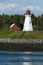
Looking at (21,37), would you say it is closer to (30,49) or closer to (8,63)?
(30,49)

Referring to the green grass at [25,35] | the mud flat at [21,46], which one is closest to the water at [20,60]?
the mud flat at [21,46]

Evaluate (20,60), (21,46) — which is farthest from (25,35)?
(20,60)

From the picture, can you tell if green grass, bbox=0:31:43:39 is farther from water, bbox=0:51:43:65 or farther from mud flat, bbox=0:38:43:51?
water, bbox=0:51:43:65

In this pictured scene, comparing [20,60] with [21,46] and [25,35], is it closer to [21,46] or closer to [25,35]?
[21,46]

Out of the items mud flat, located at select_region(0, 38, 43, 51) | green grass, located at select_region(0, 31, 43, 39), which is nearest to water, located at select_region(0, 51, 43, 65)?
mud flat, located at select_region(0, 38, 43, 51)

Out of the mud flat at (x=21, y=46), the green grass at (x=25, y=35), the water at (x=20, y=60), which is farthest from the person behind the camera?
the green grass at (x=25, y=35)

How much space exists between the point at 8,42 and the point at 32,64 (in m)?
33.7

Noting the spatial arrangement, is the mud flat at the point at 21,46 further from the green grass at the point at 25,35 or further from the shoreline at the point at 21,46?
the green grass at the point at 25,35

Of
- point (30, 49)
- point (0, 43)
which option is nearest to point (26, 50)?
point (30, 49)

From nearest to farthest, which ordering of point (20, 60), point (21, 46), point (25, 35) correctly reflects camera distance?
point (20, 60)
point (21, 46)
point (25, 35)

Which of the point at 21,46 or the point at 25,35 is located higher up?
the point at 25,35

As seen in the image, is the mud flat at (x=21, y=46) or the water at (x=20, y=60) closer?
the water at (x=20, y=60)

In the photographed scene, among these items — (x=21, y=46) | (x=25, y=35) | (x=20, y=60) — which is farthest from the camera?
(x=25, y=35)

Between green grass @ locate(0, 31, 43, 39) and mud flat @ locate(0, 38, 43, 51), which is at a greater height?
green grass @ locate(0, 31, 43, 39)
